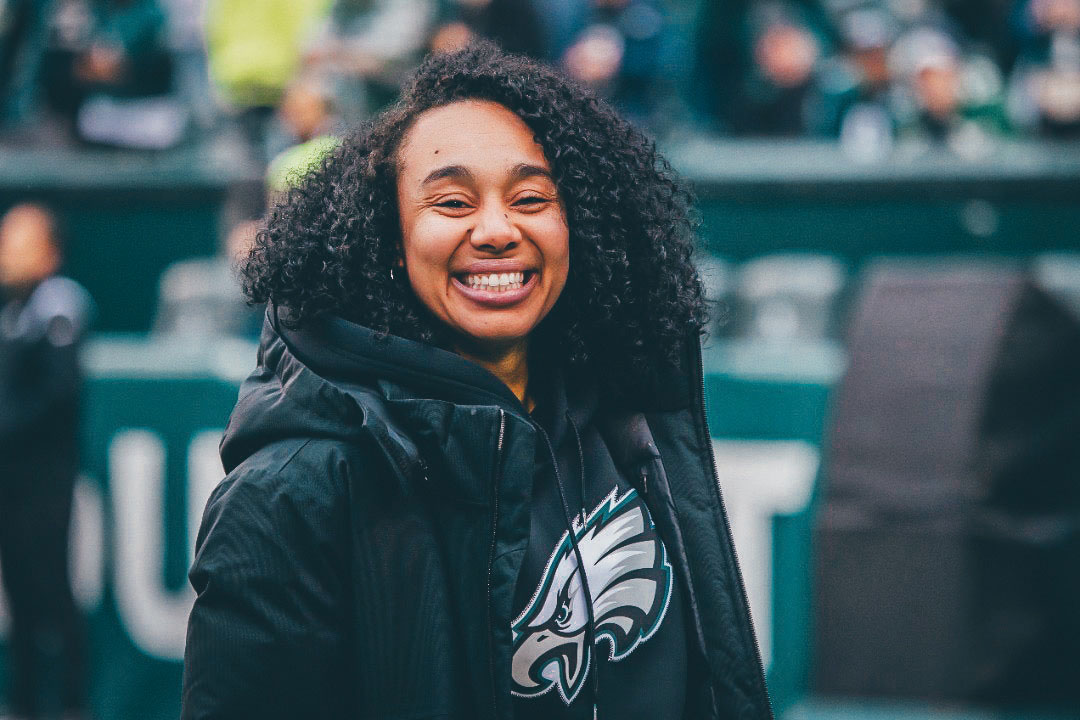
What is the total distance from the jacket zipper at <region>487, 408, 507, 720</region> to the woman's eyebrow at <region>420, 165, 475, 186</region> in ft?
1.13

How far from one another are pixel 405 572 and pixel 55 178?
6742 millimetres

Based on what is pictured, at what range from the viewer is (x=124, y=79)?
309 inches

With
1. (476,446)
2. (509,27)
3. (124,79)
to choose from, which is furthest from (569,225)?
(124,79)

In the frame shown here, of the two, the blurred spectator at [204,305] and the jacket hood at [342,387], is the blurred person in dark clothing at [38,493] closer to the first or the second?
the blurred spectator at [204,305]

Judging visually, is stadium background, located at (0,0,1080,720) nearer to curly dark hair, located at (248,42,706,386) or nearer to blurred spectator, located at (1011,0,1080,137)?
blurred spectator, located at (1011,0,1080,137)

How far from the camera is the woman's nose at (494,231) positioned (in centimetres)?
193

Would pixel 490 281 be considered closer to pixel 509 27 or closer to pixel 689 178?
pixel 689 178

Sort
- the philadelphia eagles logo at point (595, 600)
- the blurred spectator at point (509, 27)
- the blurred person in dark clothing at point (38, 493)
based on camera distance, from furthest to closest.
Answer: the blurred spectator at point (509, 27) → the blurred person in dark clothing at point (38, 493) → the philadelphia eagles logo at point (595, 600)

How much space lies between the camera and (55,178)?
7.85m

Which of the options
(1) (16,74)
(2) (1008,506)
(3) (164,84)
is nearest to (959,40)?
(2) (1008,506)

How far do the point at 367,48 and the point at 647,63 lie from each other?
1642mm

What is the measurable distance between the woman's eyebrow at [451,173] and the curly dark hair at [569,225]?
0.30 feet

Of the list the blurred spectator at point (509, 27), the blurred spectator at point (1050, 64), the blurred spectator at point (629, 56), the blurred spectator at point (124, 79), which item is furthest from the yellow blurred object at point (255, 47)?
the blurred spectator at point (1050, 64)

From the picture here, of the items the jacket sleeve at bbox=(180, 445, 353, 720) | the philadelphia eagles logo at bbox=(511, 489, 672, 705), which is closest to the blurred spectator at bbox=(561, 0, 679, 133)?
the philadelphia eagles logo at bbox=(511, 489, 672, 705)
